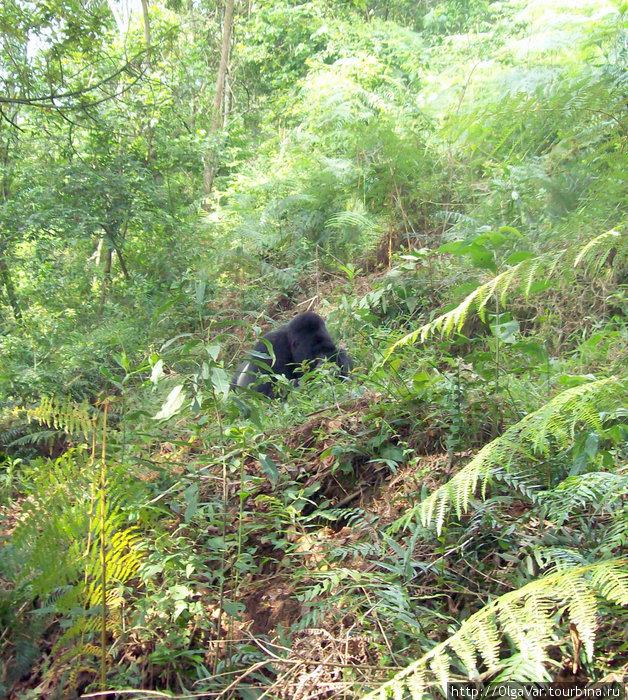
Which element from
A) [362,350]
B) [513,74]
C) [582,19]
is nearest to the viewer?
[362,350]

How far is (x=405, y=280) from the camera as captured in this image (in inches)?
197

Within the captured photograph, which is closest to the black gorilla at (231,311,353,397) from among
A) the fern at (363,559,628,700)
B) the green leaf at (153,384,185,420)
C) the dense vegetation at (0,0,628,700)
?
the dense vegetation at (0,0,628,700)

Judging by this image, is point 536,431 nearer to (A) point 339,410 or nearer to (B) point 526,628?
(B) point 526,628

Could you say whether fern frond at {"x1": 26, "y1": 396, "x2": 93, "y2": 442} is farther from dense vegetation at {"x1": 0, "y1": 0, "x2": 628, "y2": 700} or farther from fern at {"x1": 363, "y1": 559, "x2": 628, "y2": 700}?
fern at {"x1": 363, "y1": 559, "x2": 628, "y2": 700}

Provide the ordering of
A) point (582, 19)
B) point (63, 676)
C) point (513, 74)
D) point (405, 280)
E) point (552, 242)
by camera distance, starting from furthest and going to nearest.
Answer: point (582, 19) → point (513, 74) → point (405, 280) → point (552, 242) → point (63, 676)

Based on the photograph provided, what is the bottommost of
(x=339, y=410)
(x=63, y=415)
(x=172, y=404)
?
(x=339, y=410)

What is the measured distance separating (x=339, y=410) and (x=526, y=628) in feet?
5.81

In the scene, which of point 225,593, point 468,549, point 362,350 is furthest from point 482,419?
point 362,350

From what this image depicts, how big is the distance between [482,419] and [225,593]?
4.01ft

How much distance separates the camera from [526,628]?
4.15 ft

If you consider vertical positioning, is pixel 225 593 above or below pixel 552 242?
below

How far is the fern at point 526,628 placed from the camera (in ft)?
3.92

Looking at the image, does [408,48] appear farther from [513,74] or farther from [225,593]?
[225,593]

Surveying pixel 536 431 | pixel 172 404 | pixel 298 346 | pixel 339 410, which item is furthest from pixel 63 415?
pixel 298 346
